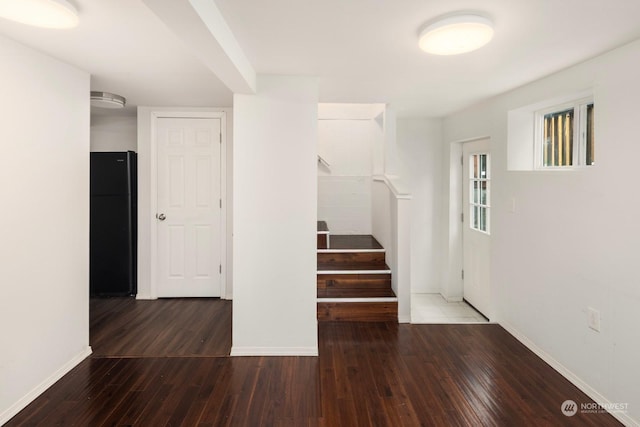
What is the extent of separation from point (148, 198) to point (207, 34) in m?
3.14

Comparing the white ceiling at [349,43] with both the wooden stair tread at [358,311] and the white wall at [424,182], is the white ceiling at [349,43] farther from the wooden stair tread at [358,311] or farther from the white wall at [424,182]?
the wooden stair tread at [358,311]

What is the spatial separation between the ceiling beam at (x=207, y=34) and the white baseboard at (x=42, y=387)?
7.56ft

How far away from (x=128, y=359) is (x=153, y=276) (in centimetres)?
165

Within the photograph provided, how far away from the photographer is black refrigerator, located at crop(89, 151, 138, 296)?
4.42 m

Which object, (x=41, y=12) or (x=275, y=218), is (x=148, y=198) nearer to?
(x=275, y=218)

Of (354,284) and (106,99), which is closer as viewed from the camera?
(106,99)

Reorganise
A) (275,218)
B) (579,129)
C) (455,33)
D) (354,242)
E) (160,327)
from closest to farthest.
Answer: (455,33), (579,129), (275,218), (160,327), (354,242)

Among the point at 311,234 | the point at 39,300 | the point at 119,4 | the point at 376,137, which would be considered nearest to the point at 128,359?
the point at 39,300

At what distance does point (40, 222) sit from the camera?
2.53 meters

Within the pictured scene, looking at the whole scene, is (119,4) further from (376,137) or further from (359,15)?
(376,137)

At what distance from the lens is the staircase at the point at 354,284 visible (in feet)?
12.5

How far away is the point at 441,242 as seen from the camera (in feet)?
17.5

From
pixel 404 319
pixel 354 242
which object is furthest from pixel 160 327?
pixel 354 242

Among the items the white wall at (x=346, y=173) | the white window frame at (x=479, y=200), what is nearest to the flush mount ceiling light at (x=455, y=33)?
the white window frame at (x=479, y=200)
